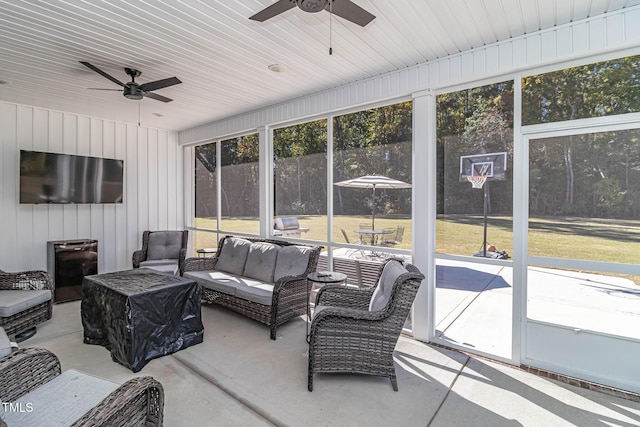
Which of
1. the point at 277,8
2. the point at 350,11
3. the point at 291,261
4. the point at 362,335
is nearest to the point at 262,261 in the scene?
the point at 291,261

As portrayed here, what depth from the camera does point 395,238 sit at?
3938 mm

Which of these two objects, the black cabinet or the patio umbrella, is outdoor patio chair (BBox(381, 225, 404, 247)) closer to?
the patio umbrella

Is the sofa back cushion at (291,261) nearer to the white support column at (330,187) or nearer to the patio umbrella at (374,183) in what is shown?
the white support column at (330,187)

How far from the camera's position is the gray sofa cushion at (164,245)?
5.76m

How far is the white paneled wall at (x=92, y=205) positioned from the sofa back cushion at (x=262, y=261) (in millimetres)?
3045

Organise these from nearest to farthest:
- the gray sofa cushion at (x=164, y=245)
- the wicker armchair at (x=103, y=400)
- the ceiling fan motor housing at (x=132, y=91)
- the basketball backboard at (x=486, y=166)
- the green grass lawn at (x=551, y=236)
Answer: the wicker armchair at (x=103, y=400) → the green grass lawn at (x=551, y=236) → the basketball backboard at (x=486, y=166) → the ceiling fan motor housing at (x=132, y=91) → the gray sofa cushion at (x=164, y=245)

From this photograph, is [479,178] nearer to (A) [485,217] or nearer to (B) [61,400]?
(A) [485,217]

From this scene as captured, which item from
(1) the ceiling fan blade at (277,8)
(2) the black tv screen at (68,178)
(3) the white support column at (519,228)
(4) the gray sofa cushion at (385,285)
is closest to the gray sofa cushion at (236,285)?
(4) the gray sofa cushion at (385,285)

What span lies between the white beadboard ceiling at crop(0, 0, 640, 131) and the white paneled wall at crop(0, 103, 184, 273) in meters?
0.86

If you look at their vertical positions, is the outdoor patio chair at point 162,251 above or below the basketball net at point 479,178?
below

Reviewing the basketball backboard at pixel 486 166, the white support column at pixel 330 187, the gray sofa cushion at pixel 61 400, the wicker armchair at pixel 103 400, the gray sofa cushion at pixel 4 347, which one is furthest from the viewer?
the white support column at pixel 330 187

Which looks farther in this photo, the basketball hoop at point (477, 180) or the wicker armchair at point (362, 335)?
the basketball hoop at point (477, 180)

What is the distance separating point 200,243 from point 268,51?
460 centimetres

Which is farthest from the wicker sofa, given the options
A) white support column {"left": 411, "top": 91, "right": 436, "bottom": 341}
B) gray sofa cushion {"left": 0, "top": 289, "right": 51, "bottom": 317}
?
gray sofa cushion {"left": 0, "top": 289, "right": 51, "bottom": 317}
